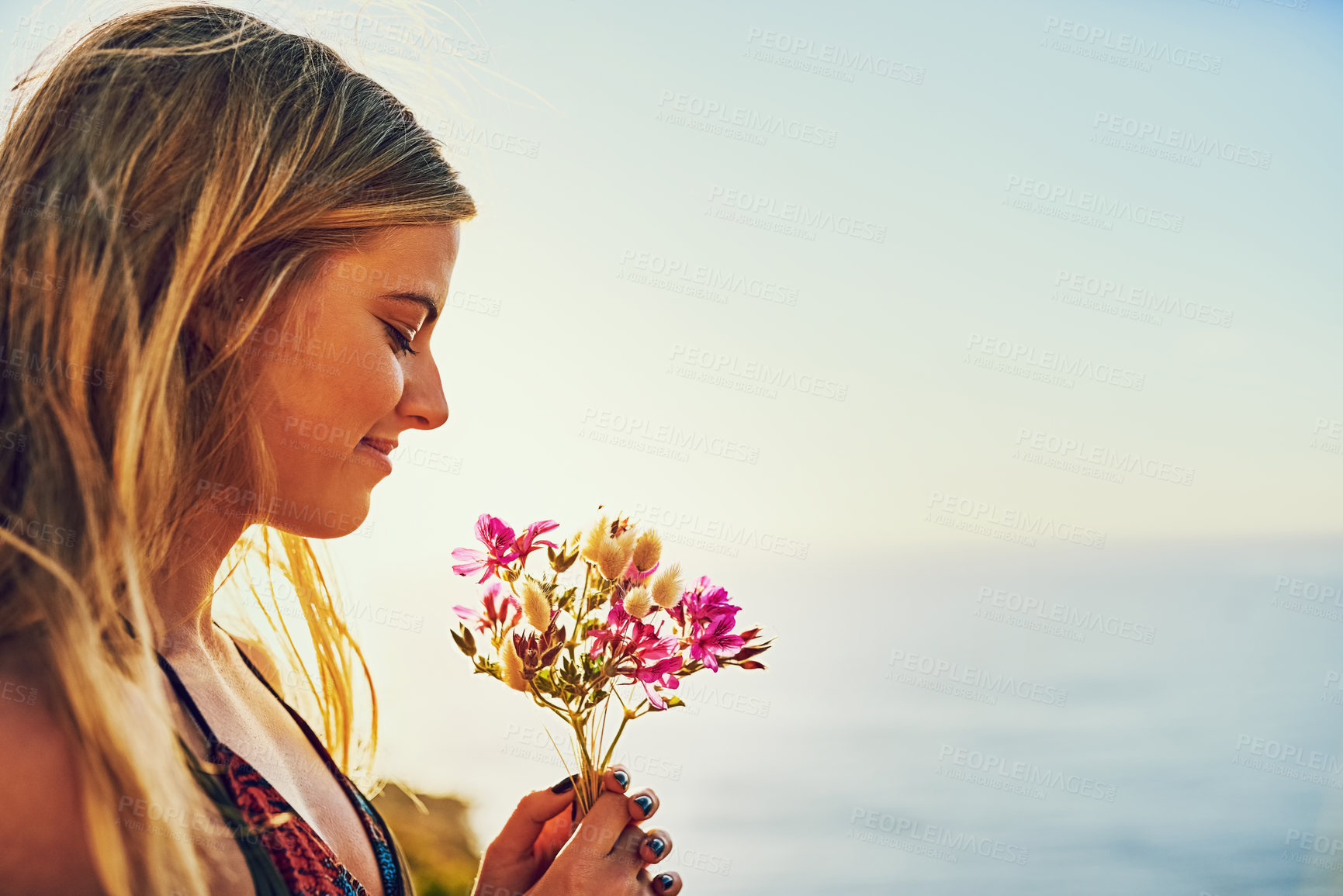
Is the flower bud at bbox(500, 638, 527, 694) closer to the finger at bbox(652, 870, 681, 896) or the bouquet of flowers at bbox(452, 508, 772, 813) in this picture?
the bouquet of flowers at bbox(452, 508, 772, 813)

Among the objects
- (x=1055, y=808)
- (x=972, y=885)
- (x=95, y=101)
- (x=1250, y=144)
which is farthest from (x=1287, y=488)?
(x=95, y=101)

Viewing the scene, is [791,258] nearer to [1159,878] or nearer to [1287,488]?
[1287,488]

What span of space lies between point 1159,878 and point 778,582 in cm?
187

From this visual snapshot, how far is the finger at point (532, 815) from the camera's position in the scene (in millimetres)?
1119

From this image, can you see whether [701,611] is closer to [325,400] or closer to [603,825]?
[603,825]

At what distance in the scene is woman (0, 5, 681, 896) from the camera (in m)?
0.78

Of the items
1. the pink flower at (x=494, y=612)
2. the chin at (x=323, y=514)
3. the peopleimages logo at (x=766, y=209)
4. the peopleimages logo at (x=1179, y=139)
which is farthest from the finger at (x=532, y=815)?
the peopleimages logo at (x=1179, y=139)

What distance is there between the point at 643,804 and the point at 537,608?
23 centimetres

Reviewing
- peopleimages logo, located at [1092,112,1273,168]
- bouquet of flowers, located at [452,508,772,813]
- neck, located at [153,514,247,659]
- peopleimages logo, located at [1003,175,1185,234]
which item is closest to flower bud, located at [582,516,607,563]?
bouquet of flowers, located at [452,508,772,813]

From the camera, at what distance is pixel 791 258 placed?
10.9ft

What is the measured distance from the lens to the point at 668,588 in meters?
0.97

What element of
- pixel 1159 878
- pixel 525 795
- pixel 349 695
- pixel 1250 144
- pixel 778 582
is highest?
pixel 1250 144

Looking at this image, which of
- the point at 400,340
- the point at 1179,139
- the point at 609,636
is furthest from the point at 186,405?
the point at 1179,139

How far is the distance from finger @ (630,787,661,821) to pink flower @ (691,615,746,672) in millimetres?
159
